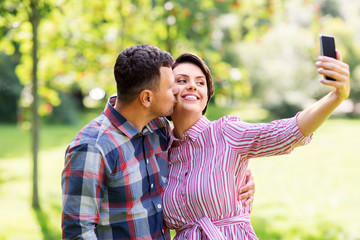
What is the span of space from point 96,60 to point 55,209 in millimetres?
2359

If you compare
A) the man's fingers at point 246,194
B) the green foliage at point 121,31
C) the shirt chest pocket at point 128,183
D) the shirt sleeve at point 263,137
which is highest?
the green foliage at point 121,31

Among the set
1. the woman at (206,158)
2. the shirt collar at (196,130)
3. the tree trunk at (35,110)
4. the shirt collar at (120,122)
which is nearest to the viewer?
the woman at (206,158)

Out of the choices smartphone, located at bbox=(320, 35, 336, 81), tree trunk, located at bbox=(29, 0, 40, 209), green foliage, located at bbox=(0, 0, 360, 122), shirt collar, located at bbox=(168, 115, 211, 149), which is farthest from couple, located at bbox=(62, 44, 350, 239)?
tree trunk, located at bbox=(29, 0, 40, 209)

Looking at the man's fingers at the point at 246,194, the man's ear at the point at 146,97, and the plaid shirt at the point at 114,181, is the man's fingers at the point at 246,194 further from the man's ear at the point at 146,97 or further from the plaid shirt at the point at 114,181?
the man's ear at the point at 146,97

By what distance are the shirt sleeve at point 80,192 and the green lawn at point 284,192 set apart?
3.31 meters

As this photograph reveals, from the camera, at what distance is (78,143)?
1942 millimetres

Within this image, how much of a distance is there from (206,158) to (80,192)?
2.20ft

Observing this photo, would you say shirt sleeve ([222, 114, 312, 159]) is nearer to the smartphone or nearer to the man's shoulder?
the smartphone

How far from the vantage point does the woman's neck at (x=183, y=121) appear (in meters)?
2.35

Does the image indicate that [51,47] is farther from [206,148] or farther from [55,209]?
[206,148]

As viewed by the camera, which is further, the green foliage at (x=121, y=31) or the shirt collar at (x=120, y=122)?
the green foliage at (x=121, y=31)

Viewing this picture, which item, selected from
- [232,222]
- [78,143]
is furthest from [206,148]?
[78,143]

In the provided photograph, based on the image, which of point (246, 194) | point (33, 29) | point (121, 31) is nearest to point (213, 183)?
point (246, 194)

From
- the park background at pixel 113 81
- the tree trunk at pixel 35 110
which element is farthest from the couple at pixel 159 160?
the tree trunk at pixel 35 110
